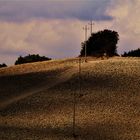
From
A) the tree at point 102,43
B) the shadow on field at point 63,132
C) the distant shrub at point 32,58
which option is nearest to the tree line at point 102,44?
the tree at point 102,43

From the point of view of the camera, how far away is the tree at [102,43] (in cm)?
7631

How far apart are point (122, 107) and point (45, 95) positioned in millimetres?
8512

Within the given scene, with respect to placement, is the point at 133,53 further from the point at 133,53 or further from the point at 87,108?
the point at 87,108

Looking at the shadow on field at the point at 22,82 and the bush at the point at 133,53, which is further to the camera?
the bush at the point at 133,53

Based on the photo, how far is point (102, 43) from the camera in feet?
255

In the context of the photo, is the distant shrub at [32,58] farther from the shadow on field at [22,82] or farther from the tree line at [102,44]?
the shadow on field at [22,82]

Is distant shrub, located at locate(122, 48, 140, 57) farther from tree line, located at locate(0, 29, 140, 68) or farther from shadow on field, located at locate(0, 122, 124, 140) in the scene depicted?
shadow on field, located at locate(0, 122, 124, 140)

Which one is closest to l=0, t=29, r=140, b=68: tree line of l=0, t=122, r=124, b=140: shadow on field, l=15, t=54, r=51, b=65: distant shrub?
l=15, t=54, r=51, b=65: distant shrub

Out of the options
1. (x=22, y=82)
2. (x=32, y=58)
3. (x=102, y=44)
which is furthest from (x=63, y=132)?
(x=32, y=58)

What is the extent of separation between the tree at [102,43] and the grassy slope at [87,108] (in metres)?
13.5

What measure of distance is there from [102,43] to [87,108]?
33.2m

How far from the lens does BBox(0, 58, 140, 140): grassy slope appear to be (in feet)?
123

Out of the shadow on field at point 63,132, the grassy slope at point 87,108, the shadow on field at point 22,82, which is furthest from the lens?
the shadow on field at point 22,82

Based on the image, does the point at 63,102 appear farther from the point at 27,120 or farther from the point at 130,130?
the point at 130,130
